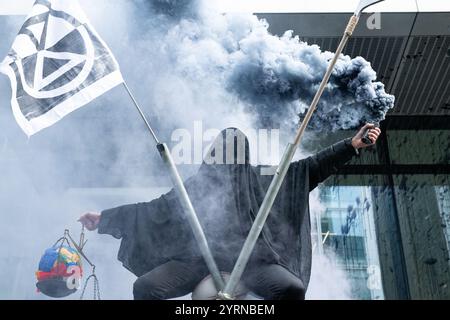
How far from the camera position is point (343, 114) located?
5922 millimetres

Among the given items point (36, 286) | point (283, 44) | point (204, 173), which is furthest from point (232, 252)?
point (283, 44)

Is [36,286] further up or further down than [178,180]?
further down

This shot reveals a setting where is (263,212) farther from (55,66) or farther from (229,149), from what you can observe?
(55,66)

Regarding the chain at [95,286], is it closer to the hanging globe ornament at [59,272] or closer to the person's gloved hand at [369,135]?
the hanging globe ornament at [59,272]

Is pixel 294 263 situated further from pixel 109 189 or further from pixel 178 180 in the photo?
pixel 109 189

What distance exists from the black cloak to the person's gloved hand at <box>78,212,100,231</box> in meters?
0.10

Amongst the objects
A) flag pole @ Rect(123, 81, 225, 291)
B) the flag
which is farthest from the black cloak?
the flag

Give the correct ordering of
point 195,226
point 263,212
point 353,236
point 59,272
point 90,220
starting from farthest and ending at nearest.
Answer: point 353,236, point 90,220, point 59,272, point 195,226, point 263,212

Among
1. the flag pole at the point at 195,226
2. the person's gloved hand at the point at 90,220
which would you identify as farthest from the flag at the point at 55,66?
the person's gloved hand at the point at 90,220

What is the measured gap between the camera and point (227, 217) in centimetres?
498

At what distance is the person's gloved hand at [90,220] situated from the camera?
5387 millimetres

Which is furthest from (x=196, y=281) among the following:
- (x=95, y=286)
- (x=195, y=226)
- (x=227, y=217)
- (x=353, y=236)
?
(x=353, y=236)

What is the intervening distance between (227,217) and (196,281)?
58 centimetres

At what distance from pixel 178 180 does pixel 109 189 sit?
4.13 feet
